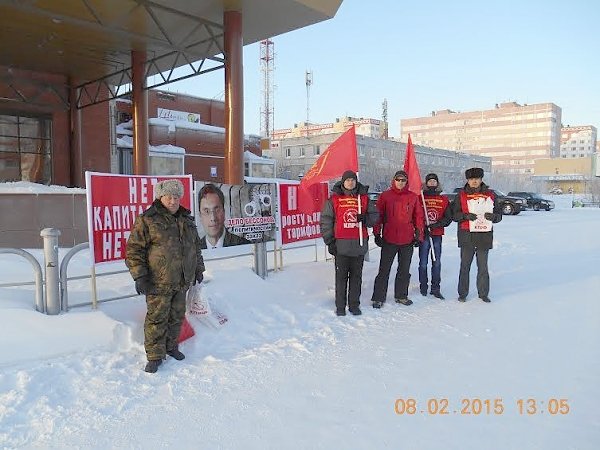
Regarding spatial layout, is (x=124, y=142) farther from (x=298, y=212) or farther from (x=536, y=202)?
(x=536, y=202)

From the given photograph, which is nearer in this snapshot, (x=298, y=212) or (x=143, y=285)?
(x=143, y=285)

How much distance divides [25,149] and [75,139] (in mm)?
1628

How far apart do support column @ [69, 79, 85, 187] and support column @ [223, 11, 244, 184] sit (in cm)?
851

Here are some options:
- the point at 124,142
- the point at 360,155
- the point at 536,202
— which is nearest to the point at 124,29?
the point at 124,142

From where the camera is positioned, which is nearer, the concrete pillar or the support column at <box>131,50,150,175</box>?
the concrete pillar

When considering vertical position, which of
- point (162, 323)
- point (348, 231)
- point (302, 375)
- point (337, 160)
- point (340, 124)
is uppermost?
point (340, 124)

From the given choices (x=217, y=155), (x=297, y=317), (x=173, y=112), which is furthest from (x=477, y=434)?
(x=173, y=112)

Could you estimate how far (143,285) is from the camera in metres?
3.96

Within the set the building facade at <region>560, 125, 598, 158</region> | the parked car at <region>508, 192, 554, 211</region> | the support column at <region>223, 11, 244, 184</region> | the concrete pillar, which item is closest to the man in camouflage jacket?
the concrete pillar

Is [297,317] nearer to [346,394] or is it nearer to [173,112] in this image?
[346,394]

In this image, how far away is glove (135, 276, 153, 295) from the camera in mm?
3936

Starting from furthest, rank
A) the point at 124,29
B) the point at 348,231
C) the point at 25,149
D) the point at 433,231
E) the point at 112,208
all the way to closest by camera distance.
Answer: the point at 25,149
the point at 124,29
the point at 433,231
the point at 348,231
the point at 112,208

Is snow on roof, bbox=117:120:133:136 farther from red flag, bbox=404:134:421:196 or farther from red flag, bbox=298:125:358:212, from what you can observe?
red flag, bbox=404:134:421:196

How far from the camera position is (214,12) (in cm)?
1036
